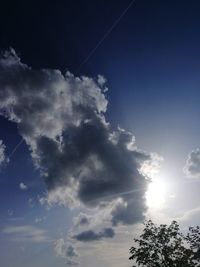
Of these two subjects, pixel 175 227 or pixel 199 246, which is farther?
pixel 199 246

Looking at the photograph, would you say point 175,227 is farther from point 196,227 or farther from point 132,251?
point 196,227

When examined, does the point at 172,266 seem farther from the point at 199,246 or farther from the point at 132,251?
the point at 199,246

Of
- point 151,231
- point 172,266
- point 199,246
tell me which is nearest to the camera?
point 172,266

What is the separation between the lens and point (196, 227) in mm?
78438

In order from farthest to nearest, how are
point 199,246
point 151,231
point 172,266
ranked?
point 199,246, point 151,231, point 172,266

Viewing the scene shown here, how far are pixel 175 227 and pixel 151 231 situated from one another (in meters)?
4.16

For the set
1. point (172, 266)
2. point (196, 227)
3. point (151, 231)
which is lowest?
point (172, 266)

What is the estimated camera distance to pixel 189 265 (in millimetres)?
53469

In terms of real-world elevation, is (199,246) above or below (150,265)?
above

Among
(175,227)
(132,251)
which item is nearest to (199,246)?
(175,227)

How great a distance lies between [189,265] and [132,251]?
361 inches

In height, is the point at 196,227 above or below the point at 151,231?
above

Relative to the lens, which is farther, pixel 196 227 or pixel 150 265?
pixel 196 227

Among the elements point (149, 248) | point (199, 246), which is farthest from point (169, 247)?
point (199, 246)
